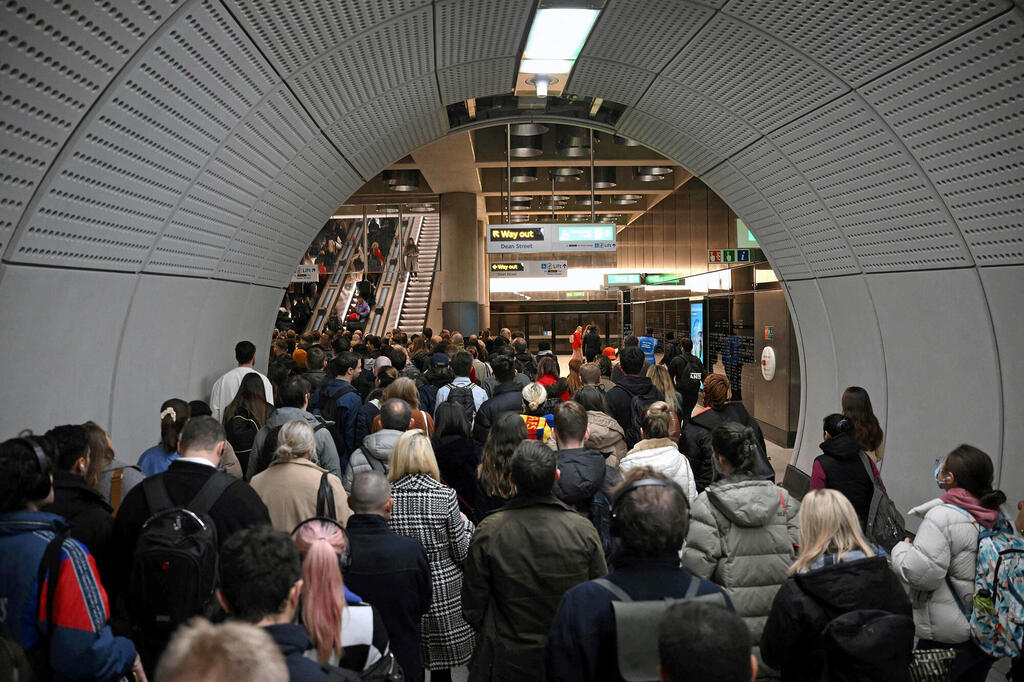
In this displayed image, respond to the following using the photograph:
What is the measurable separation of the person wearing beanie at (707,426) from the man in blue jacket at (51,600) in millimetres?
3968

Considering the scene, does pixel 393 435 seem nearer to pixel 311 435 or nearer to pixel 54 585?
pixel 311 435

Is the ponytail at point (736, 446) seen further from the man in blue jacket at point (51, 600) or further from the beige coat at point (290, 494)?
the man in blue jacket at point (51, 600)

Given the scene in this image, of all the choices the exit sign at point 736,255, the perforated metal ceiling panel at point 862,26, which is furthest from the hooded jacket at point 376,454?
the exit sign at point 736,255

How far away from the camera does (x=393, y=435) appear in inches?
194

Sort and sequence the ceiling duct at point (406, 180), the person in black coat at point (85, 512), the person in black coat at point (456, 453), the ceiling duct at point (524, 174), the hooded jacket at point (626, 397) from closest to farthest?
the person in black coat at point (85, 512) → the person in black coat at point (456, 453) → the hooded jacket at point (626, 397) → the ceiling duct at point (406, 180) → the ceiling duct at point (524, 174)

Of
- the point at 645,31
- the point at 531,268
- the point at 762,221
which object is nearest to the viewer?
the point at 645,31

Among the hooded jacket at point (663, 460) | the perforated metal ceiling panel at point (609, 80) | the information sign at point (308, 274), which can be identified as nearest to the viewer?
the hooded jacket at point (663, 460)

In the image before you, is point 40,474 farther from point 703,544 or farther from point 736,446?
point 736,446

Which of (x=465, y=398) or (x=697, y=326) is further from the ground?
(x=697, y=326)

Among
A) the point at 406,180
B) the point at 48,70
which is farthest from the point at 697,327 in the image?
the point at 48,70

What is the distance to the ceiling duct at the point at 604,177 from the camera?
21281 mm

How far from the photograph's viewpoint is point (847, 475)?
473 centimetres

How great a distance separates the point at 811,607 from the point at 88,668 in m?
2.36

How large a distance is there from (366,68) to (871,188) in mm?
4207
